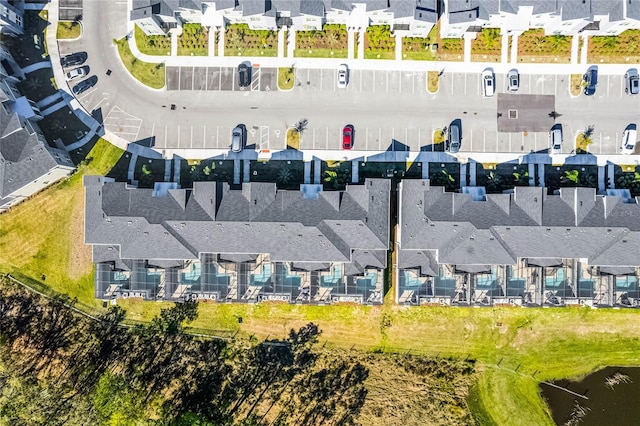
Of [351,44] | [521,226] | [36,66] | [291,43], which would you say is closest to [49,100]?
[36,66]

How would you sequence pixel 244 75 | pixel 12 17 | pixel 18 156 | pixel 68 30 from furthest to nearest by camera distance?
pixel 68 30 < pixel 244 75 < pixel 12 17 < pixel 18 156

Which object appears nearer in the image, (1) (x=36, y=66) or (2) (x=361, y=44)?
(1) (x=36, y=66)

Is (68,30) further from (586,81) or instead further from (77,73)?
(586,81)

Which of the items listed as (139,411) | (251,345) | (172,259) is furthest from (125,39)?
(139,411)

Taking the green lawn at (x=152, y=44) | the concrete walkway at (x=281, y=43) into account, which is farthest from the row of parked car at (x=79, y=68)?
the concrete walkway at (x=281, y=43)

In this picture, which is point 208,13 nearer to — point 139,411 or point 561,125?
point 561,125

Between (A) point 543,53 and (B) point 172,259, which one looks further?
(A) point 543,53
